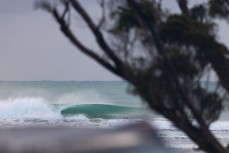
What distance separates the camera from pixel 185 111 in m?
11.6

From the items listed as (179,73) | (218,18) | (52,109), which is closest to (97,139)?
(179,73)

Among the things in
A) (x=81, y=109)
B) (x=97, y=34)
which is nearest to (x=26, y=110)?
(x=81, y=109)

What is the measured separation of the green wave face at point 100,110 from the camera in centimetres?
4503

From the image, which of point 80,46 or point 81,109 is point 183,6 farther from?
point 81,109

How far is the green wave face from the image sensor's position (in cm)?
4503

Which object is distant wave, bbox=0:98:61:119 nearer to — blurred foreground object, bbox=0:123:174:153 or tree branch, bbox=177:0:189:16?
tree branch, bbox=177:0:189:16

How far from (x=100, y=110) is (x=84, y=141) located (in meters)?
46.7

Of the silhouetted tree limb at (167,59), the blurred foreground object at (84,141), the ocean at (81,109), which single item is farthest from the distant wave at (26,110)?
the blurred foreground object at (84,141)

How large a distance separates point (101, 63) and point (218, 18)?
279 cm

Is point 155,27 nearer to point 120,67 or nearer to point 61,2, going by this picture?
point 120,67

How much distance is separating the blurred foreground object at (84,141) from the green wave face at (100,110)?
40827 mm

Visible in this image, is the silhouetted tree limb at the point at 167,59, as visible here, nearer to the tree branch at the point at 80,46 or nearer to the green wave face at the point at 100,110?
the tree branch at the point at 80,46

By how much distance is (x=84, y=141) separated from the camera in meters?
2.26

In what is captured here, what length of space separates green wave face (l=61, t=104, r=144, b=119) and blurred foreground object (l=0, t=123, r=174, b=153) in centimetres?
4083
